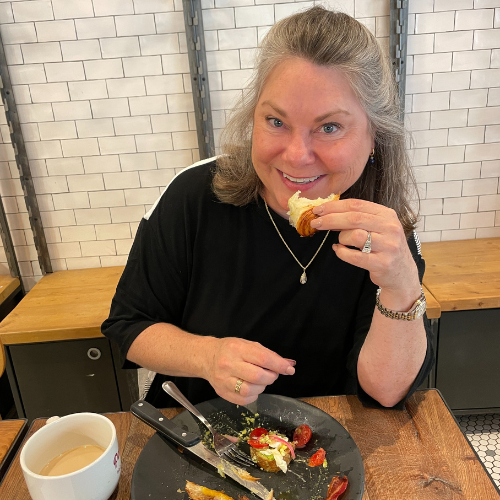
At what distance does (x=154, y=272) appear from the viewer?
151 cm

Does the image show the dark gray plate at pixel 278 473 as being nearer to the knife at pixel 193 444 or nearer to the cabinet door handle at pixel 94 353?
the knife at pixel 193 444

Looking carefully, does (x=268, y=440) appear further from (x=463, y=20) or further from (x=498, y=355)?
(x=463, y=20)

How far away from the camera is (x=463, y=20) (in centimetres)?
252

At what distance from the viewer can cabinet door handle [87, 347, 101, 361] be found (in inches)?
89.8

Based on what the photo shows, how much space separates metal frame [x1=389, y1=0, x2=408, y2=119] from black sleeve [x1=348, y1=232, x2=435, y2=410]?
1229mm

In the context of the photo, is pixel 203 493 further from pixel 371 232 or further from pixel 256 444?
pixel 371 232

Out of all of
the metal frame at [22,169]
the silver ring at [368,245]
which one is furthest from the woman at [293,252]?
the metal frame at [22,169]

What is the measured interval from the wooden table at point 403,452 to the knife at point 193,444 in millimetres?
68

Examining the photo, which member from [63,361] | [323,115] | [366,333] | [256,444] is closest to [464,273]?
[366,333]

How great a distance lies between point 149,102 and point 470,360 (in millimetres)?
2249

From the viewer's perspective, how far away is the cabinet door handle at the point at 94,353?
7.48 ft

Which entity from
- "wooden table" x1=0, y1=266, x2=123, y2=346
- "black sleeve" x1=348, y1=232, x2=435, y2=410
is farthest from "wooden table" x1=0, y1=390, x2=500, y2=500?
"wooden table" x1=0, y1=266, x2=123, y2=346

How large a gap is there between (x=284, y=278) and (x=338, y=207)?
0.51m

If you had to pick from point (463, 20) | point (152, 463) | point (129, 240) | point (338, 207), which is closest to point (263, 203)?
point (338, 207)
